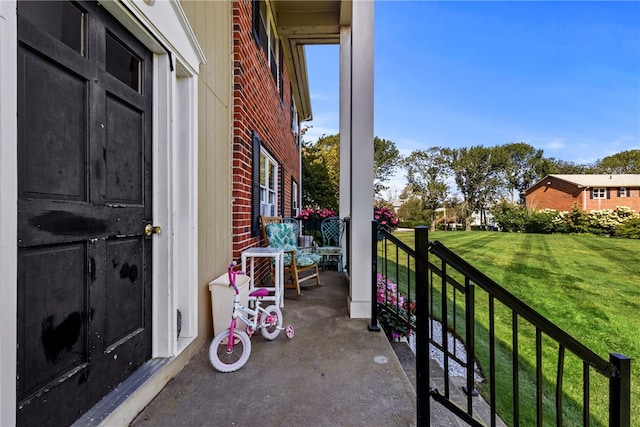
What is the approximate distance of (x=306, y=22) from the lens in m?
5.61

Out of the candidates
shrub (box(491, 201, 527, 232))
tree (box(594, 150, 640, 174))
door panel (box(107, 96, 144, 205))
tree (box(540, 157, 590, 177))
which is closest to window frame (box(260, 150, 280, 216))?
door panel (box(107, 96, 144, 205))

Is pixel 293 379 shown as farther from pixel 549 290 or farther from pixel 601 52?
pixel 601 52

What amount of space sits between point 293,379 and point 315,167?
11.9 m

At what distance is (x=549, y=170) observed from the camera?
3200cm

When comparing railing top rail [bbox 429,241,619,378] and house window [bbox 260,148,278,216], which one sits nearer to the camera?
railing top rail [bbox 429,241,619,378]

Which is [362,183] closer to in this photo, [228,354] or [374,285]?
[374,285]

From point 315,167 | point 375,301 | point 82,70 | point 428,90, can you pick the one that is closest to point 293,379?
point 375,301

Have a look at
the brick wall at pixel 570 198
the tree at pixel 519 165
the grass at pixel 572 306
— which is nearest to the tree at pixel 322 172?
the grass at pixel 572 306

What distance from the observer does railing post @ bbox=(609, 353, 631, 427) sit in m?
0.83

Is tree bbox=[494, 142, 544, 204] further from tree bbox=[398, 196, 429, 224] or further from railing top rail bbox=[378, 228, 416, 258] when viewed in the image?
railing top rail bbox=[378, 228, 416, 258]

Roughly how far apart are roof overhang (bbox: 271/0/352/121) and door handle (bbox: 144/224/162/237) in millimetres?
4153

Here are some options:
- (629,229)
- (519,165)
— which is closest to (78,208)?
(629,229)

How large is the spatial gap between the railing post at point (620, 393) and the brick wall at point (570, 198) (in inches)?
1165

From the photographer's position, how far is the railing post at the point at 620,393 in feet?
2.73
